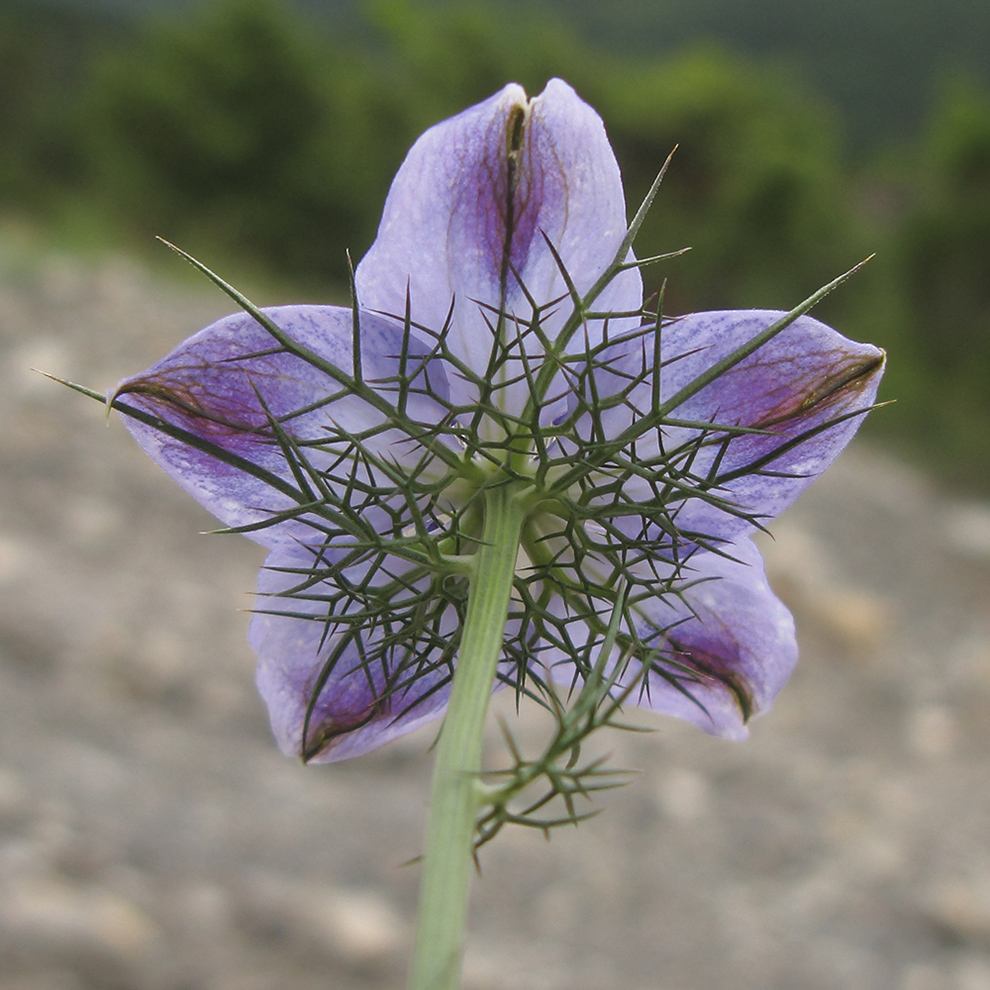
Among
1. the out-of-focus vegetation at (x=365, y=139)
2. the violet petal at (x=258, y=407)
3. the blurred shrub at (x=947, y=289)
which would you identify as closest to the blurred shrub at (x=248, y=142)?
the out-of-focus vegetation at (x=365, y=139)

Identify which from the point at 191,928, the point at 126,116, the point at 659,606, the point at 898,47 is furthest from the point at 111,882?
the point at 898,47

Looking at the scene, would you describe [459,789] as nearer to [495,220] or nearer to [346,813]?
[495,220]

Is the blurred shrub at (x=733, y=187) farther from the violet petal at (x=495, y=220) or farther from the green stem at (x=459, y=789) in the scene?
the green stem at (x=459, y=789)

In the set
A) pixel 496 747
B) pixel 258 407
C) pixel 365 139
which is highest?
pixel 365 139

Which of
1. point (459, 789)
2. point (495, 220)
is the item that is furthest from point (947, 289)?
point (459, 789)

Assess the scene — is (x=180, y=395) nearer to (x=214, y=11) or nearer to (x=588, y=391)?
(x=588, y=391)

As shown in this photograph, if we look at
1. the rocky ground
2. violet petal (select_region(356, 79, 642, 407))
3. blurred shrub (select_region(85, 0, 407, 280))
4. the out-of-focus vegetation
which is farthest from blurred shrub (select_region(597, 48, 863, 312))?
violet petal (select_region(356, 79, 642, 407))

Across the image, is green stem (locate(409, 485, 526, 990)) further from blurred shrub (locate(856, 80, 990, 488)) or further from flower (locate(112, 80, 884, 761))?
blurred shrub (locate(856, 80, 990, 488))
